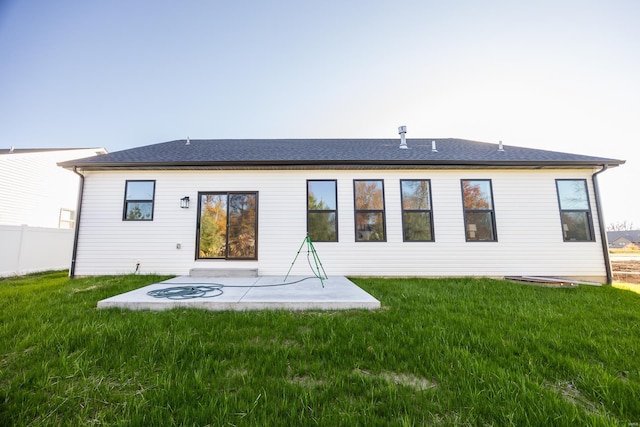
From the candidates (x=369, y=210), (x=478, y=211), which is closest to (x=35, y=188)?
(x=369, y=210)

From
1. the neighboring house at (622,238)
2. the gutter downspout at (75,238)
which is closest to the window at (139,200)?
the gutter downspout at (75,238)

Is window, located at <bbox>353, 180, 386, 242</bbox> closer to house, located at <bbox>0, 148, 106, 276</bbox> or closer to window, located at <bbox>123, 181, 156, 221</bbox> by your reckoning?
window, located at <bbox>123, 181, 156, 221</bbox>

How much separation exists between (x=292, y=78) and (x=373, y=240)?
7792 millimetres

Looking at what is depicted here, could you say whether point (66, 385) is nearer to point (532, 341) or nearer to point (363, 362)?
point (363, 362)

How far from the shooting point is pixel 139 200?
640 centimetres

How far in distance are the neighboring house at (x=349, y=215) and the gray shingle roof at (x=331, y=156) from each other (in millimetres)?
56

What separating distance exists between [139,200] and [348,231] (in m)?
5.71

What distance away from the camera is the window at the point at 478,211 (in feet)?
20.6

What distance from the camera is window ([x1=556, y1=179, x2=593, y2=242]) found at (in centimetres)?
618

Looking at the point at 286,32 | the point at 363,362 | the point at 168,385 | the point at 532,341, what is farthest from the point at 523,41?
the point at 168,385

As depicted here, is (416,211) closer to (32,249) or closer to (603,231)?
(603,231)

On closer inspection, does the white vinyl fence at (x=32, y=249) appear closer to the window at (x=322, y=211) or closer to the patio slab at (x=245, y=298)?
the patio slab at (x=245, y=298)

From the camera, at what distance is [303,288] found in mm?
4566

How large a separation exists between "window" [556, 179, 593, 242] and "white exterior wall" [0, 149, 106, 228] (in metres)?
18.7
